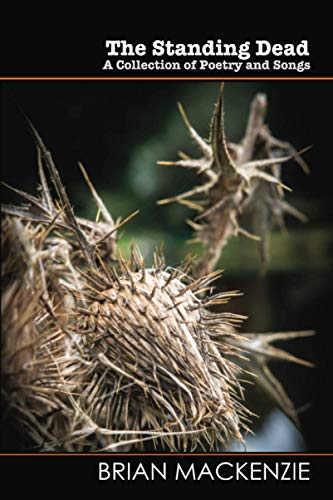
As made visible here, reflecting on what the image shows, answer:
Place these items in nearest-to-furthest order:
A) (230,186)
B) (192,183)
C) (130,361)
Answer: (130,361)
(230,186)
(192,183)

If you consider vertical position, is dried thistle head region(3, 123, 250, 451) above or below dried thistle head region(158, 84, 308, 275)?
below

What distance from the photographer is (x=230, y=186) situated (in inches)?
27.7

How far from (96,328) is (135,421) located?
89mm

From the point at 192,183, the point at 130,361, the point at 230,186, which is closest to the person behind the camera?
the point at 130,361

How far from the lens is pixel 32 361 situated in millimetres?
384

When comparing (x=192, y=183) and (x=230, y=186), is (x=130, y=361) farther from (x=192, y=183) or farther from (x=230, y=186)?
(x=192, y=183)

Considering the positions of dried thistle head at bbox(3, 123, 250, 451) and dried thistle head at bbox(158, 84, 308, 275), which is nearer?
dried thistle head at bbox(3, 123, 250, 451)

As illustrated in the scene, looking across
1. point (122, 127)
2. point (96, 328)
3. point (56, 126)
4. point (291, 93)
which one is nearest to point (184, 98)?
point (122, 127)

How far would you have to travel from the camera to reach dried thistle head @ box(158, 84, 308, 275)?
624 millimetres

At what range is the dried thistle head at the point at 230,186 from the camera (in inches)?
24.5

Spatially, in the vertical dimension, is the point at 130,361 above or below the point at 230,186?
below

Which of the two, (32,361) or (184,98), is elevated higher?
(184,98)

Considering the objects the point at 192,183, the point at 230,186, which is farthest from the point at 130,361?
the point at 192,183

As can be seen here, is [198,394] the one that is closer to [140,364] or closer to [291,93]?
[140,364]
